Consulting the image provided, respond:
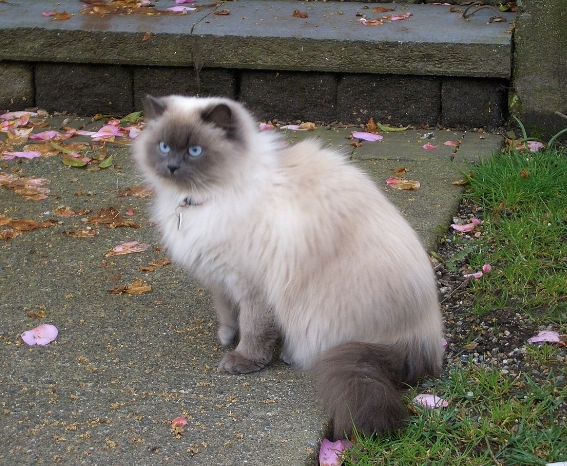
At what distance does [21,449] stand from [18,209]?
2030mm

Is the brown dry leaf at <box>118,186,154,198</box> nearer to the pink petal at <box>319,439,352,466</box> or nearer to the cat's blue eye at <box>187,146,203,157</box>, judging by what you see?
the cat's blue eye at <box>187,146,203,157</box>

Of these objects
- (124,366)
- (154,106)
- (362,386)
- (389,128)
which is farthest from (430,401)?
(389,128)

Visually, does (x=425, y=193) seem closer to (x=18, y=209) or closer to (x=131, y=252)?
(x=131, y=252)

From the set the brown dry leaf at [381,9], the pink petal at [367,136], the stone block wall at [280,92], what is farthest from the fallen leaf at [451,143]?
the brown dry leaf at [381,9]

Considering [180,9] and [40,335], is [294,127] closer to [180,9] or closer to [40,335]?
[180,9]

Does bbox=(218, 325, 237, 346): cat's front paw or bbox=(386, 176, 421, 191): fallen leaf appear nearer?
Result: bbox=(218, 325, 237, 346): cat's front paw

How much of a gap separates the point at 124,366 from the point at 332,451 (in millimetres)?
812

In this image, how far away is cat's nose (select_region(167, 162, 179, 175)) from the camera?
2.78 meters

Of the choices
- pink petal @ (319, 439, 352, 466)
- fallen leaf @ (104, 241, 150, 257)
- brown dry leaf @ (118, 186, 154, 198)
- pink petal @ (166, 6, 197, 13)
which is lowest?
fallen leaf @ (104, 241, 150, 257)

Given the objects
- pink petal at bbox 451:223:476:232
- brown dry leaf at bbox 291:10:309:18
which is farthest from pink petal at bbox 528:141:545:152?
brown dry leaf at bbox 291:10:309:18

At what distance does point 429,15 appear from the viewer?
5512 millimetres

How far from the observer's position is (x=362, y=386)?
247 cm

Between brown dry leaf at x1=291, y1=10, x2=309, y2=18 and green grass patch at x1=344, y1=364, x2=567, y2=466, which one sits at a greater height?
brown dry leaf at x1=291, y1=10, x2=309, y2=18

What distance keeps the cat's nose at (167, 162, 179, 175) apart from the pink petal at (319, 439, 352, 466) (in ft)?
3.29
